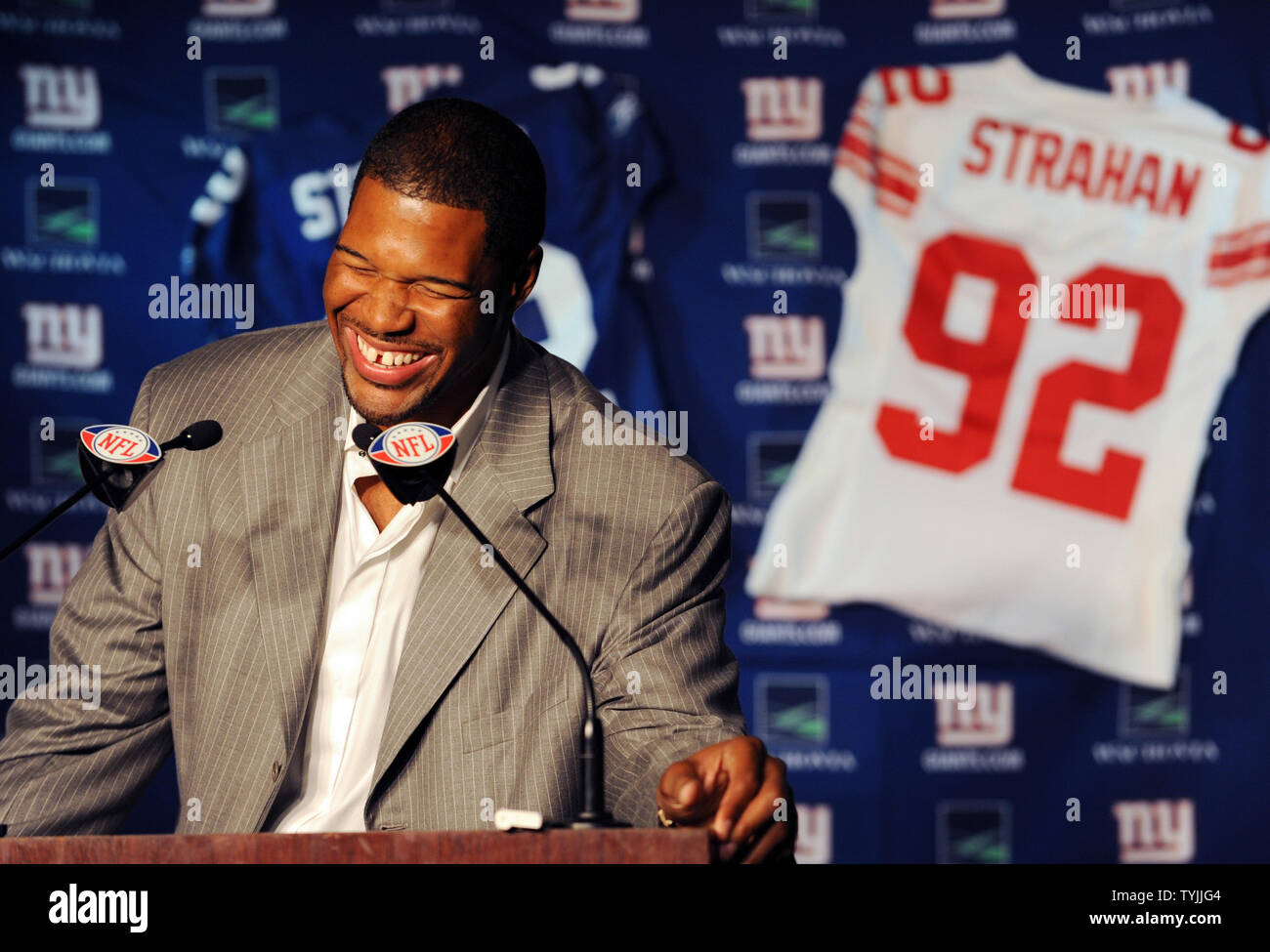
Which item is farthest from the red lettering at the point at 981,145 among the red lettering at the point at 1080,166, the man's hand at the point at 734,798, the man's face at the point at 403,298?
the man's hand at the point at 734,798

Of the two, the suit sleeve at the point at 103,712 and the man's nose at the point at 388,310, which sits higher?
the man's nose at the point at 388,310

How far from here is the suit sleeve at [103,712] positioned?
2.00 m

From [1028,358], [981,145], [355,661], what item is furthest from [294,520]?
[981,145]

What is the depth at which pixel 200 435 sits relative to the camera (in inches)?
77.0

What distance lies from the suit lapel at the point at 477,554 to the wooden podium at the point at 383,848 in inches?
21.7

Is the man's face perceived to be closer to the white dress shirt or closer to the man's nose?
the man's nose

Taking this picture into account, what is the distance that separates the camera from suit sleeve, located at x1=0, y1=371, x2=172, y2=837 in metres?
2.00

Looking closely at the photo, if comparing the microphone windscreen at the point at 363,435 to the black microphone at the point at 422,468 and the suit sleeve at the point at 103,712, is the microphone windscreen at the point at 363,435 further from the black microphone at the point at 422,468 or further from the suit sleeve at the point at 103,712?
the suit sleeve at the point at 103,712

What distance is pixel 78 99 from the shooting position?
159 inches

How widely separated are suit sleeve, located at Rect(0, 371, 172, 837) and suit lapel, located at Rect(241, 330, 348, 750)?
0.51ft

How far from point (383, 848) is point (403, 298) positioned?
895 mm

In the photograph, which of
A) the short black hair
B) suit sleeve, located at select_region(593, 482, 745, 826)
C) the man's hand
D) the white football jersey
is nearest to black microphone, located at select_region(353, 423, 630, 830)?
the man's hand
